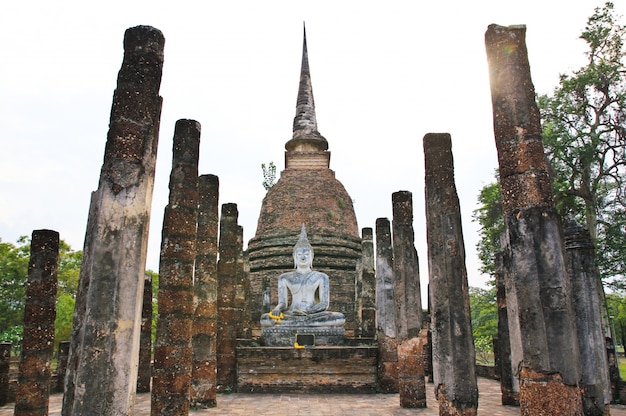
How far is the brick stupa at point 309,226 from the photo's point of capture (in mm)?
19922

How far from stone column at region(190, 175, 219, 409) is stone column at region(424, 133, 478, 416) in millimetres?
4159

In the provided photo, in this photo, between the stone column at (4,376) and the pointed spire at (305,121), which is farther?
the pointed spire at (305,121)

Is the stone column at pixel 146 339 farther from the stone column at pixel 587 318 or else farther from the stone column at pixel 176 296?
the stone column at pixel 587 318

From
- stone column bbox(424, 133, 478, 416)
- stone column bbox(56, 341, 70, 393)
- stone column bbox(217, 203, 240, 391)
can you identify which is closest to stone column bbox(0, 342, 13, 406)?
stone column bbox(56, 341, 70, 393)

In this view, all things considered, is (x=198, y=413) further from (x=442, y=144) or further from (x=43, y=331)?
(x=442, y=144)

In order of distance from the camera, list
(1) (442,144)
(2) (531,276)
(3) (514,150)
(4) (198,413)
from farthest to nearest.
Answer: (4) (198,413), (1) (442,144), (3) (514,150), (2) (531,276)

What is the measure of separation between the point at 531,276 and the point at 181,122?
220 inches

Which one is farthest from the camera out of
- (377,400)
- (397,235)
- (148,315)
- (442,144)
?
(148,315)

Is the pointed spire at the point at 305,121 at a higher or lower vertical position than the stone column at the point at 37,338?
higher

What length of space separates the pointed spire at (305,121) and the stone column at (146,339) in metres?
13.8

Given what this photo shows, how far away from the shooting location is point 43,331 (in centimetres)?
752

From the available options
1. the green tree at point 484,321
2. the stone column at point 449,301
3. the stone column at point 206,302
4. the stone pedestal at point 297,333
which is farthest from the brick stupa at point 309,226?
the stone column at point 449,301

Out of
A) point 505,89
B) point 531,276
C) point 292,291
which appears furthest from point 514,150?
point 292,291

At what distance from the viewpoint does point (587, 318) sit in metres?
7.59
